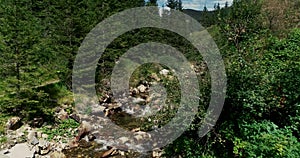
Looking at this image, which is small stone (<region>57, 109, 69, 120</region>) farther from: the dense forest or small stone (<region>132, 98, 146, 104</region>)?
small stone (<region>132, 98, 146, 104</region>)

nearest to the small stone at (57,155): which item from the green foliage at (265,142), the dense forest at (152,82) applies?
the dense forest at (152,82)

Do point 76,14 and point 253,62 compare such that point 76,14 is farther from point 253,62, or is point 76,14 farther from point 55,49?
point 253,62

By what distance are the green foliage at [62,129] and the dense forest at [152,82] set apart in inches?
2.6

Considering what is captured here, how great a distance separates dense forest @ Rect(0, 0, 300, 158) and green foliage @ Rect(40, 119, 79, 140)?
7 centimetres

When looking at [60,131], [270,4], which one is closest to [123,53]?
[60,131]

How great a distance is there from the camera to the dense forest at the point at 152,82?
790cm

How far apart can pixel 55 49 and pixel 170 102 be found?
12858mm

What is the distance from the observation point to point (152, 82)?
1155 cm

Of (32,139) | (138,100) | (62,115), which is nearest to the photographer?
(32,139)

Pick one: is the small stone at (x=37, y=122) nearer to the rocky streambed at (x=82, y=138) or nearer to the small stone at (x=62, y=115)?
the rocky streambed at (x=82, y=138)

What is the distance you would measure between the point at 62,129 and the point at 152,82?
7522 mm

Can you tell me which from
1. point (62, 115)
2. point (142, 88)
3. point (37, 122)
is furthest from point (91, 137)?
point (142, 88)

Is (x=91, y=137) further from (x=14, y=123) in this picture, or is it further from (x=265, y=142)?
(x=265, y=142)

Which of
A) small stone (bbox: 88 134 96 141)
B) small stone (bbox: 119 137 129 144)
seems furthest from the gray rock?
small stone (bbox: 119 137 129 144)
